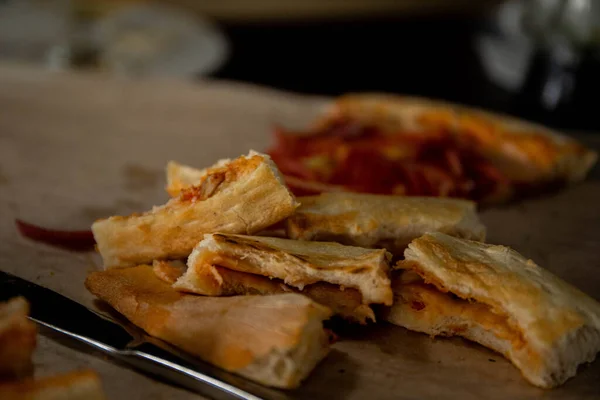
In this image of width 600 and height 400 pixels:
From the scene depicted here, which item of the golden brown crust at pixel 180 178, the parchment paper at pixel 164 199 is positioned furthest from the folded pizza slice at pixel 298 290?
the golden brown crust at pixel 180 178

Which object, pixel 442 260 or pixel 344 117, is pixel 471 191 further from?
pixel 442 260

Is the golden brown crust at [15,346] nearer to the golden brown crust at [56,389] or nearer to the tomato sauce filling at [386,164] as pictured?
the golden brown crust at [56,389]

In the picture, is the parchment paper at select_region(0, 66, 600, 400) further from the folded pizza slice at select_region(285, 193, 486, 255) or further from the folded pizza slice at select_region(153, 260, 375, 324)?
the folded pizza slice at select_region(285, 193, 486, 255)

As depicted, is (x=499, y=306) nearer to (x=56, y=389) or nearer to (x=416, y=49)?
(x=56, y=389)

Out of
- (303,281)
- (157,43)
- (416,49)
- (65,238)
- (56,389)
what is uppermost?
(416,49)

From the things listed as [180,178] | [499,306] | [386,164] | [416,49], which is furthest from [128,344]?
[416,49]

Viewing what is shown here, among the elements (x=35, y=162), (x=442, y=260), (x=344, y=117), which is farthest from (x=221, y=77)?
(x=442, y=260)
